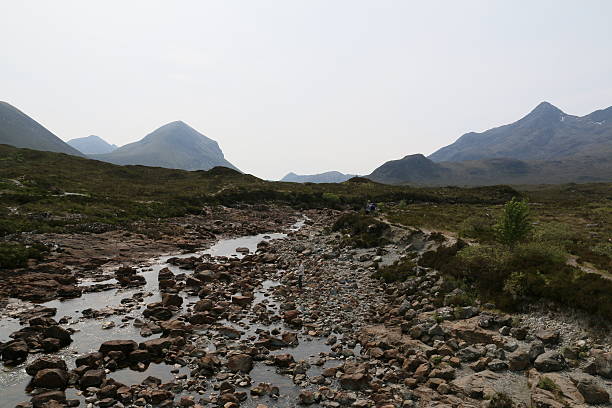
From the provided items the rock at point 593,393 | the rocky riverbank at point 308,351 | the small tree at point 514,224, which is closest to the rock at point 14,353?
the rocky riverbank at point 308,351

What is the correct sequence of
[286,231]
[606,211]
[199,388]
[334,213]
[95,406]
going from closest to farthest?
[95,406], [199,388], [286,231], [606,211], [334,213]

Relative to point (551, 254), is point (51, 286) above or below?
below

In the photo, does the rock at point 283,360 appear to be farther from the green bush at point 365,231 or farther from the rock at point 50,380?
the green bush at point 365,231

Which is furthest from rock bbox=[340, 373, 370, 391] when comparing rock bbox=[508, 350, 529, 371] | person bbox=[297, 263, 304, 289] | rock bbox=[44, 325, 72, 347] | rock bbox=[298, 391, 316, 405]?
rock bbox=[44, 325, 72, 347]

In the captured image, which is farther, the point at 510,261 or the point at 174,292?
the point at 174,292

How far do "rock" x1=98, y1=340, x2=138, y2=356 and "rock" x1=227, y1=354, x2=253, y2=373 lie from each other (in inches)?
182

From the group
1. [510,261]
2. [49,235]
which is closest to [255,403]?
[510,261]

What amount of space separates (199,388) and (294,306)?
965 centimetres

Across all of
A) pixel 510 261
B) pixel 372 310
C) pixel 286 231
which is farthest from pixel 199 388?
pixel 286 231

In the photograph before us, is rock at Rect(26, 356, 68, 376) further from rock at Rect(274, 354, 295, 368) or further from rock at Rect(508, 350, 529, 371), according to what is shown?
rock at Rect(508, 350, 529, 371)

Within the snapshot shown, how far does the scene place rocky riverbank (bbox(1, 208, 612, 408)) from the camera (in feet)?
41.8

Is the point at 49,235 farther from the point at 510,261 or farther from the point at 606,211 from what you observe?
the point at 606,211

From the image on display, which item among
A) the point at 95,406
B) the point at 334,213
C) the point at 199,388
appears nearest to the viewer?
the point at 95,406

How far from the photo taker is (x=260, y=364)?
1566cm
